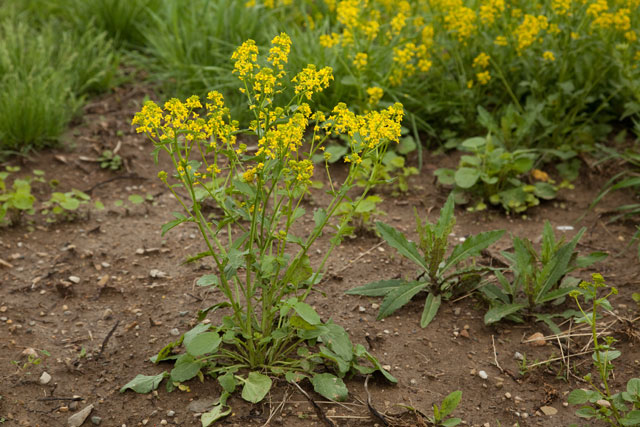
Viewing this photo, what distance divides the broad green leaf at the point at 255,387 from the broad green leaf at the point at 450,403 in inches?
23.3

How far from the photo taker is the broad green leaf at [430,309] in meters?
2.74

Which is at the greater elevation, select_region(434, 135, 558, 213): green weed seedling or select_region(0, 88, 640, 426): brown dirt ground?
select_region(434, 135, 558, 213): green weed seedling

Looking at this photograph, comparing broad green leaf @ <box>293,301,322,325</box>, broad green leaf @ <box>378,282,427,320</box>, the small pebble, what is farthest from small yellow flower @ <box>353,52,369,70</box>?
the small pebble

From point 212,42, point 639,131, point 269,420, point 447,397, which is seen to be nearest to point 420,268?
point 447,397

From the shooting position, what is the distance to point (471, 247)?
2844 mm

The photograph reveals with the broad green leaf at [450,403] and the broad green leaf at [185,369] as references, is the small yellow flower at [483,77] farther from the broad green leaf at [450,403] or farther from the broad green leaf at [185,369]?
the broad green leaf at [185,369]

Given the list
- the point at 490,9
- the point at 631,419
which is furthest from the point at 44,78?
the point at 631,419

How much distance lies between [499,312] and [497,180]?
1036 mm

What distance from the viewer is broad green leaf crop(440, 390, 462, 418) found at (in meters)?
2.26

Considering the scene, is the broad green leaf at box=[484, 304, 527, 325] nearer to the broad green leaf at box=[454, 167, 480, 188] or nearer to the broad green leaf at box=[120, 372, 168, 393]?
the broad green leaf at box=[454, 167, 480, 188]

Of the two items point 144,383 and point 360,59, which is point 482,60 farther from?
point 144,383

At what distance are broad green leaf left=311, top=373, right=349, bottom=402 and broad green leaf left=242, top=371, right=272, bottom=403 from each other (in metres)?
0.17

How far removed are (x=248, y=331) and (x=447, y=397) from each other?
2.35 feet

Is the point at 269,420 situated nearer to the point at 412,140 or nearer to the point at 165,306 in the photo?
the point at 165,306
